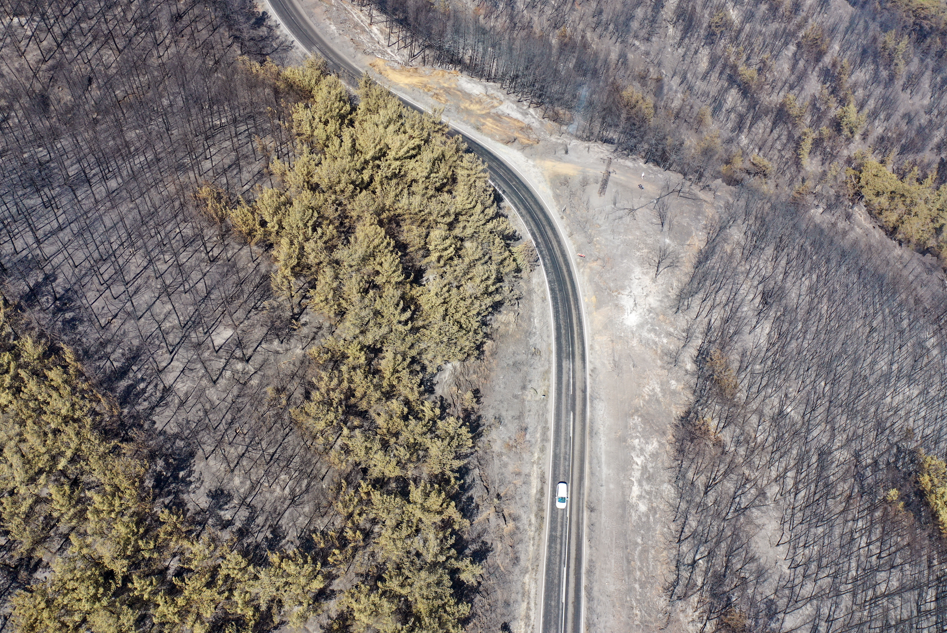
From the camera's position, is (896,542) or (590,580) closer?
(590,580)

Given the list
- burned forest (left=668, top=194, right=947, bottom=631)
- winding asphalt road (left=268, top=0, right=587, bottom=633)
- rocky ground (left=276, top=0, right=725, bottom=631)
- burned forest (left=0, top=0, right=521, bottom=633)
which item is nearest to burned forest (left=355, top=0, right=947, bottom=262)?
rocky ground (left=276, top=0, right=725, bottom=631)

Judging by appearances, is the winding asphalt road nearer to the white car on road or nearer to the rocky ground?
the white car on road

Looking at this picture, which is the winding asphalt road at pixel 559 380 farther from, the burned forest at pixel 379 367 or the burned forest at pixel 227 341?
Result: the burned forest at pixel 227 341

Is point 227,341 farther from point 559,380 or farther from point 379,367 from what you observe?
point 559,380

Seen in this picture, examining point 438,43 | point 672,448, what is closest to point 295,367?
point 672,448

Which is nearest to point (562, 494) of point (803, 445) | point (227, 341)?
point (803, 445)

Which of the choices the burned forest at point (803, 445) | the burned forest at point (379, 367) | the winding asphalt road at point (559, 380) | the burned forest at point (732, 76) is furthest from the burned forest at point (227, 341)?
the burned forest at point (732, 76)

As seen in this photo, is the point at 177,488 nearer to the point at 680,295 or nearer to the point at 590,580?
the point at 590,580
